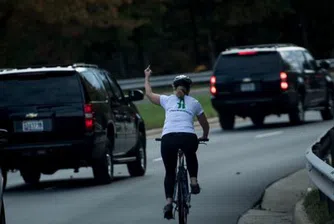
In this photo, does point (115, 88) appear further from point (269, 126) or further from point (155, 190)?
point (269, 126)

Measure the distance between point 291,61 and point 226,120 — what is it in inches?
82.6

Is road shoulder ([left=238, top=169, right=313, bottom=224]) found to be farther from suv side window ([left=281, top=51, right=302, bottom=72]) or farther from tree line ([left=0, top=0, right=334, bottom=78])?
tree line ([left=0, top=0, right=334, bottom=78])

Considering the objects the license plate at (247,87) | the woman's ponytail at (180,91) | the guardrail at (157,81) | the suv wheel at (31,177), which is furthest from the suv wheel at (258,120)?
the woman's ponytail at (180,91)

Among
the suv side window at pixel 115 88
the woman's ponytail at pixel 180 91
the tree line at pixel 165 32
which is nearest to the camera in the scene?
the woman's ponytail at pixel 180 91

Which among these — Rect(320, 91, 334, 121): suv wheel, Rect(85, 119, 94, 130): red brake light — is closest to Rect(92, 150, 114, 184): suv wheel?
Rect(85, 119, 94, 130): red brake light

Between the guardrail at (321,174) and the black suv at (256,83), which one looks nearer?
the guardrail at (321,174)

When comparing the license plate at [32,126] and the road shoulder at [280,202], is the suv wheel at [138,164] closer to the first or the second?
the license plate at [32,126]

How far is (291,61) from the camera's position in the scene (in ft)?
106

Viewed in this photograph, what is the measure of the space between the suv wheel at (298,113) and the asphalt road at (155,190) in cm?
398

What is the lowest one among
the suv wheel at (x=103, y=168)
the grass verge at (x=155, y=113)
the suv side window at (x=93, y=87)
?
the grass verge at (x=155, y=113)

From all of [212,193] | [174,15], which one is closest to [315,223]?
[212,193]

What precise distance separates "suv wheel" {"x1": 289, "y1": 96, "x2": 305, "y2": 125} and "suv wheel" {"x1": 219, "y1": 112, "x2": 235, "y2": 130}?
1.42 metres

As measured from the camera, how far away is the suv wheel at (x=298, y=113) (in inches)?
1266

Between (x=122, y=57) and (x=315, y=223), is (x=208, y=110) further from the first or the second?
(x=122, y=57)
